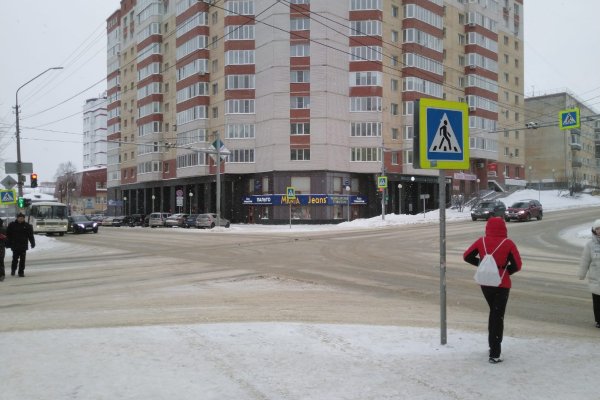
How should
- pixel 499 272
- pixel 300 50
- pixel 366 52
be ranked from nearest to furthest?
pixel 499 272, pixel 300 50, pixel 366 52

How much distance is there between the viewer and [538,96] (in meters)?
90.8

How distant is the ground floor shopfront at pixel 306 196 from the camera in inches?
2056

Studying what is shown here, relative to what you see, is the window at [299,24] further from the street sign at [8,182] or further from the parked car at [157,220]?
the street sign at [8,182]

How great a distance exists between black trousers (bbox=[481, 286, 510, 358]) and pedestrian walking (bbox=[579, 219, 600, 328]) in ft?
8.77

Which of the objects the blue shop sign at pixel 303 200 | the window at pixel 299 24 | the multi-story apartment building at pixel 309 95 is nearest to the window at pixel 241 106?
the multi-story apartment building at pixel 309 95

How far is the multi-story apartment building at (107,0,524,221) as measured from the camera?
173ft

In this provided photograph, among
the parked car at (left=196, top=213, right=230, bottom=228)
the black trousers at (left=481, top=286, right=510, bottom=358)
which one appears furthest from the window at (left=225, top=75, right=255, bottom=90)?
the black trousers at (left=481, top=286, right=510, bottom=358)

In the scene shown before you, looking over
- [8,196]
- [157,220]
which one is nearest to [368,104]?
[157,220]

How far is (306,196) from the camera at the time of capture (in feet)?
171

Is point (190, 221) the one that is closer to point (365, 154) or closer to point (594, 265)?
point (365, 154)

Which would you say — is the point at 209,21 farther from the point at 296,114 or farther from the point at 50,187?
the point at 50,187

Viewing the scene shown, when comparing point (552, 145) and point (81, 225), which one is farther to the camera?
point (552, 145)

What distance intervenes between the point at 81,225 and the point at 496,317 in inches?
1591

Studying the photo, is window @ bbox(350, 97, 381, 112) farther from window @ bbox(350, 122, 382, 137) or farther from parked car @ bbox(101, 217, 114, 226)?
parked car @ bbox(101, 217, 114, 226)
